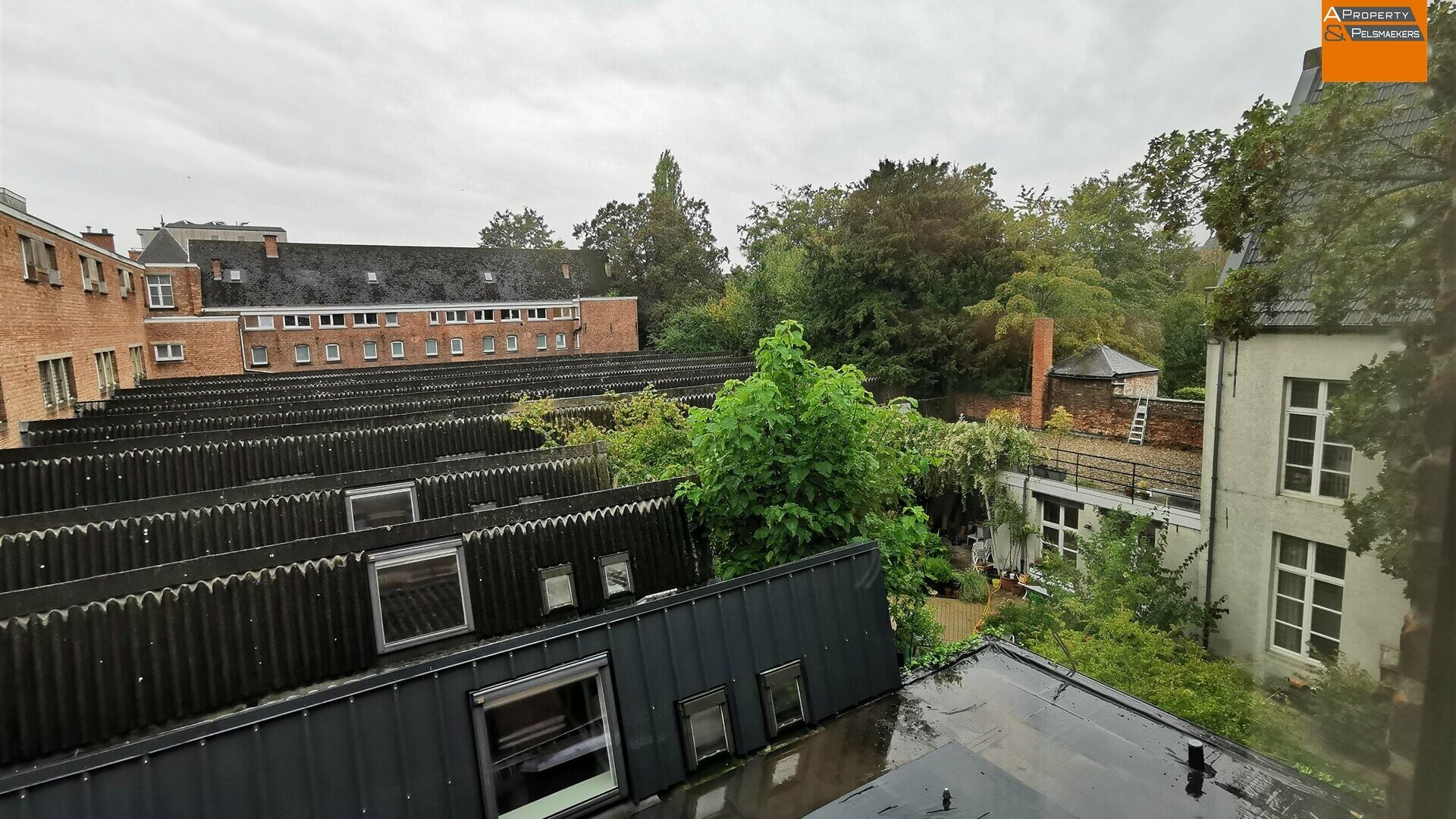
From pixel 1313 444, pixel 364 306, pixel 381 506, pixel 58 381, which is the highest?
pixel 364 306

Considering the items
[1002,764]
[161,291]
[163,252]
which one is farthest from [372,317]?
[1002,764]

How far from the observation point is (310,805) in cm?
259

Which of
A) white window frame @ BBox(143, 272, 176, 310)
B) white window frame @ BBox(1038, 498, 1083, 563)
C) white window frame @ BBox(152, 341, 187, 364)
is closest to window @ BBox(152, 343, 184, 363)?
white window frame @ BBox(152, 341, 187, 364)

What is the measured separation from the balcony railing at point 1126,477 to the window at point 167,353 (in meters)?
30.4

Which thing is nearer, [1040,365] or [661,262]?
[1040,365]

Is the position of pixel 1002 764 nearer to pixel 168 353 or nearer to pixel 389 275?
pixel 168 353

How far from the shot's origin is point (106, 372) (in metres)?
16.0

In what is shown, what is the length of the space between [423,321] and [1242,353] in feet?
112

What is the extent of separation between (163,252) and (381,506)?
30209 millimetres

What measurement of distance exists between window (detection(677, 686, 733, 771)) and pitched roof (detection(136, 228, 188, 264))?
3477 centimetres

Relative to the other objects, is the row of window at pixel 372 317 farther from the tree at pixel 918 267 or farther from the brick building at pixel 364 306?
the tree at pixel 918 267

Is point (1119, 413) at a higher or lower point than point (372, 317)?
lower

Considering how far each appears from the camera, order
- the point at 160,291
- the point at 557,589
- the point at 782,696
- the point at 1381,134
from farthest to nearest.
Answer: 1. the point at 160,291
2. the point at 557,589
3. the point at 782,696
4. the point at 1381,134

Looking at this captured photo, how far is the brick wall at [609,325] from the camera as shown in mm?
35031
